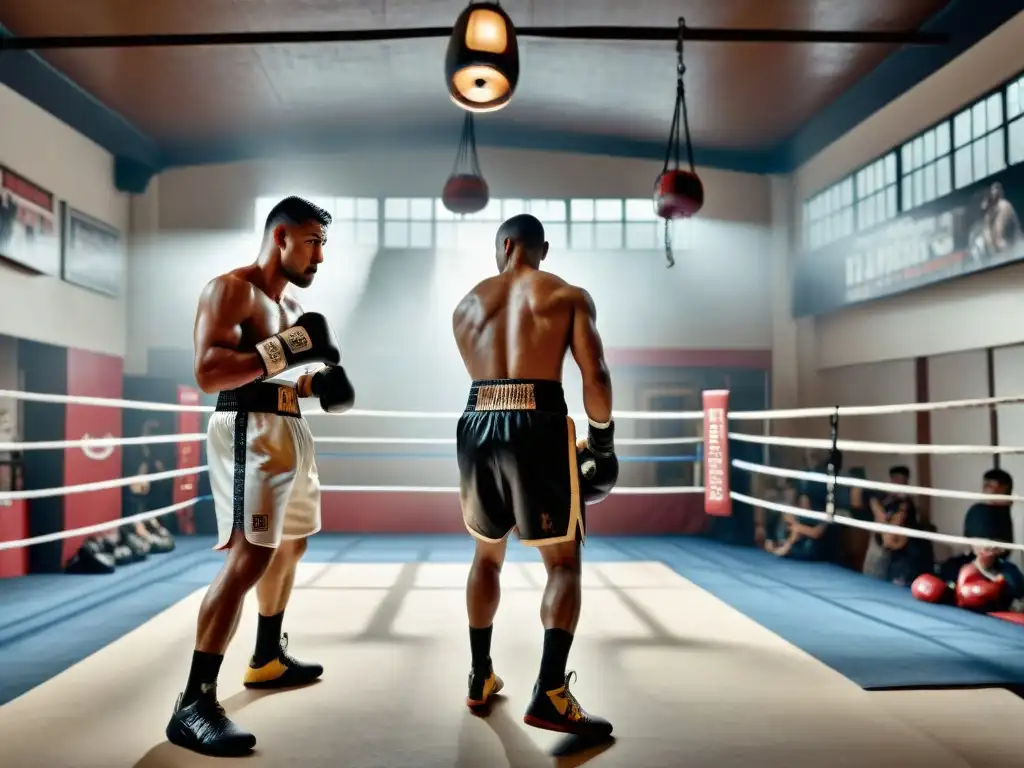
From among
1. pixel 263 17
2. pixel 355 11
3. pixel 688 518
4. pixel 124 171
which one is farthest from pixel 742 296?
pixel 124 171

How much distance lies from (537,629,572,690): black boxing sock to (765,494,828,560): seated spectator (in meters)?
3.42

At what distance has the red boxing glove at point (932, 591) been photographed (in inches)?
122

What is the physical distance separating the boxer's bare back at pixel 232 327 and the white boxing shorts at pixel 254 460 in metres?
0.09

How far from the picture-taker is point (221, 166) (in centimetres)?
604

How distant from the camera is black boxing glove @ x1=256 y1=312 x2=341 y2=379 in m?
1.54

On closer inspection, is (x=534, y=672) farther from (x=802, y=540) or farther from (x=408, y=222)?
(x=408, y=222)

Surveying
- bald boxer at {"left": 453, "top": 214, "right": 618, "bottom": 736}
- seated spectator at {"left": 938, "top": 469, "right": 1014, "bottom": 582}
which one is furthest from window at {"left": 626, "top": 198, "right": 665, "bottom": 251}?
bald boxer at {"left": 453, "top": 214, "right": 618, "bottom": 736}

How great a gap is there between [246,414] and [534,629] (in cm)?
130

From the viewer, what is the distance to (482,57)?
2658 millimetres

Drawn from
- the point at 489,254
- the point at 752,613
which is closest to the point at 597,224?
the point at 489,254

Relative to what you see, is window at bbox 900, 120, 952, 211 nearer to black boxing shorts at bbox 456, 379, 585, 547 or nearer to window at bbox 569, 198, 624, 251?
window at bbox 569, 198, 624, 251

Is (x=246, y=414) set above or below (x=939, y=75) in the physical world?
below

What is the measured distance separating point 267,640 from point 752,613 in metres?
1.90

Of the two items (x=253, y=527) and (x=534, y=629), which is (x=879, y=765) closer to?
(x=534, y=629)
